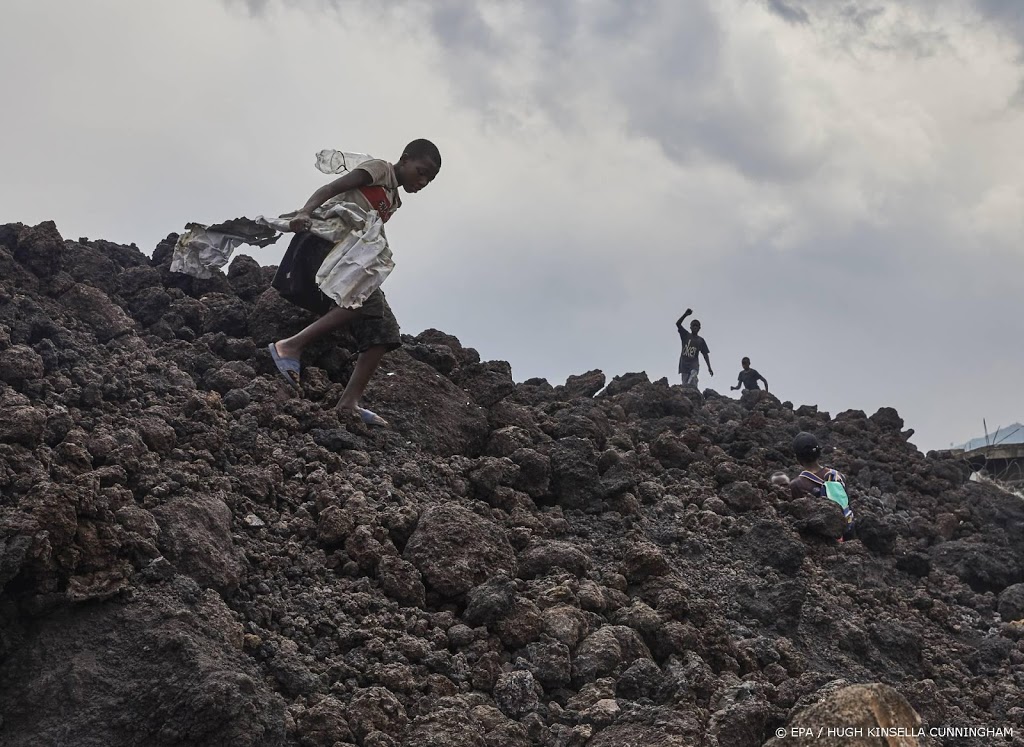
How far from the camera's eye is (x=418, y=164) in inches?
188

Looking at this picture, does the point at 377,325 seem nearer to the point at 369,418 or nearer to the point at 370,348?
the point at 370,348

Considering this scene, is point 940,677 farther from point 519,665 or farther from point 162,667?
point 162,667

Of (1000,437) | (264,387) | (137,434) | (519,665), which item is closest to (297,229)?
(264,387)

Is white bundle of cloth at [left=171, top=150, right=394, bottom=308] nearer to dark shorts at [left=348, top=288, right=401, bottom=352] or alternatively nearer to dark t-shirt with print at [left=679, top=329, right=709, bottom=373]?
dark shorts at [left=348, top=288, right=401, bottom=352]

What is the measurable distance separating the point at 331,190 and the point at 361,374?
889mm

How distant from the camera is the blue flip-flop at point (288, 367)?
4.59 meters

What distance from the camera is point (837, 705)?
7.92ft

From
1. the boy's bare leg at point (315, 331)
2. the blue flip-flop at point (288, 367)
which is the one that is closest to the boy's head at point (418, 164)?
the boy's bare leg at point (315, 331)

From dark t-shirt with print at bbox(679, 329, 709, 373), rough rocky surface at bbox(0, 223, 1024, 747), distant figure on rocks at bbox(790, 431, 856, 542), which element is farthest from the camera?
dark t-shirt with print at bbox(679, 329, 709, 373)

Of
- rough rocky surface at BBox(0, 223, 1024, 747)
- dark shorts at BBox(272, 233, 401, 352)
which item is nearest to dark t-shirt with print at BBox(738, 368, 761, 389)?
rough rocky surface at BBox(0, 223, 1024, 747)

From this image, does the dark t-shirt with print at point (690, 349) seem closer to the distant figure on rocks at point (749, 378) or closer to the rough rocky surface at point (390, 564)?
the distant figure on rocks at point (749, 378)

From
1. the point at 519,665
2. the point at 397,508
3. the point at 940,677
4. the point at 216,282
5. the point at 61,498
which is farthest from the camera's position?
the point at 216,282

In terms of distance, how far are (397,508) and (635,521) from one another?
130cm

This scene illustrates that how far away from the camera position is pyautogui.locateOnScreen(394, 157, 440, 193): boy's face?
477 cm
